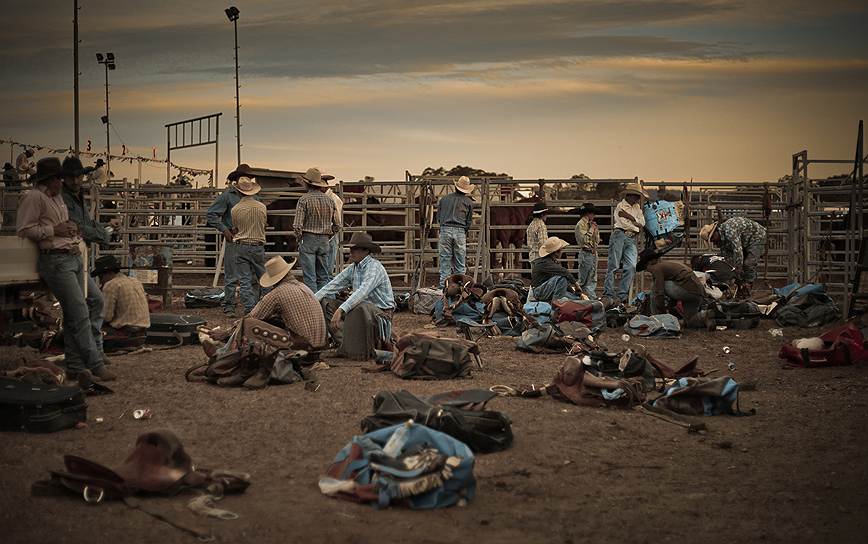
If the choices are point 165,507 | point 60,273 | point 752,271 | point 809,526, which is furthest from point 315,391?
point 752,271

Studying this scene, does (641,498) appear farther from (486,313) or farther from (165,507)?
(486,313)

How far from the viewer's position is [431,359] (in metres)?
9.77

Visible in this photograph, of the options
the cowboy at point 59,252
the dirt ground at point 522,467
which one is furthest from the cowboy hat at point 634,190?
the cowboy at point 59,252

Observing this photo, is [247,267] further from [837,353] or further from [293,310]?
[837,353]

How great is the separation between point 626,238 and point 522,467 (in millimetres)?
10150

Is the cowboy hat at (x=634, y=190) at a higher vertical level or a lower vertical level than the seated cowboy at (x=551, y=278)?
higher

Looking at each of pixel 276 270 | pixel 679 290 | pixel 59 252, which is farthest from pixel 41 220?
pixel 679 290

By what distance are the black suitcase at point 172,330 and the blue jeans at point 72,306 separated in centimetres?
279

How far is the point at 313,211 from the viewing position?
14.6 metres

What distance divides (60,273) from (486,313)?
6455 millimetres

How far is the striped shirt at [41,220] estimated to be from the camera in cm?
838

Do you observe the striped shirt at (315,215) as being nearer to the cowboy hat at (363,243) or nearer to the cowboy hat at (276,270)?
the cowboy hat at (363,243)

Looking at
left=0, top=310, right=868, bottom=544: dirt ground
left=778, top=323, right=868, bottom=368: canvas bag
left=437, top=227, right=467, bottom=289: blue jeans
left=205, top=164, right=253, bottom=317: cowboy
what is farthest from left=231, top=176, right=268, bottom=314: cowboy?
Answer: left=778, top=323, right=868, bottom=368: canvas bag

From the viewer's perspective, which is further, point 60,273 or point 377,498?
point 60,273
